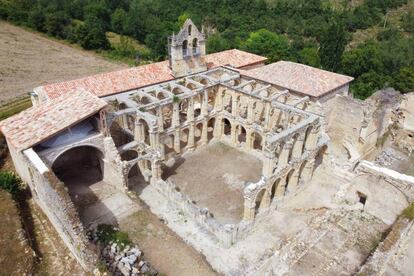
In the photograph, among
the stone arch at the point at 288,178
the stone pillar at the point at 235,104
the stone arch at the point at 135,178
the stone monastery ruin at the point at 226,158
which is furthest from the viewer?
the stone pillar at the point at 235,104

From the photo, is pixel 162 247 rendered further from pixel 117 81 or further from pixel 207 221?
pixel 117 81

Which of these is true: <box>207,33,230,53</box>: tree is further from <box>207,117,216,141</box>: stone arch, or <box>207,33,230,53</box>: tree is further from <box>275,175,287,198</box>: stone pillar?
<box>275,175,287,198</box>: stone pillar

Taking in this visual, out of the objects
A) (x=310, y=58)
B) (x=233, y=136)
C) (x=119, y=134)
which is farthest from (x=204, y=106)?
(x=310, y=58)

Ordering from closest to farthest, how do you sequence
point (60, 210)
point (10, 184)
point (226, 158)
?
1. point (60, 210)
2. point (10, 184)
3. point (226, 158)

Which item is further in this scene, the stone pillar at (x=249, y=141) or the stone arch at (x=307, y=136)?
the stone pillar at (x=249, y=141)

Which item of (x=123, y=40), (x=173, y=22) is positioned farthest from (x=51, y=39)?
(x=173, y=22)

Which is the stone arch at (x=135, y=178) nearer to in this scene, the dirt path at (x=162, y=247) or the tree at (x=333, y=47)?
the dirt path at (x=162, y=247)

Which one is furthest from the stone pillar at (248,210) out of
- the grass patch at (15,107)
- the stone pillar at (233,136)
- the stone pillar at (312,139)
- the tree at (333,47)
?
the tree at (333,47)
